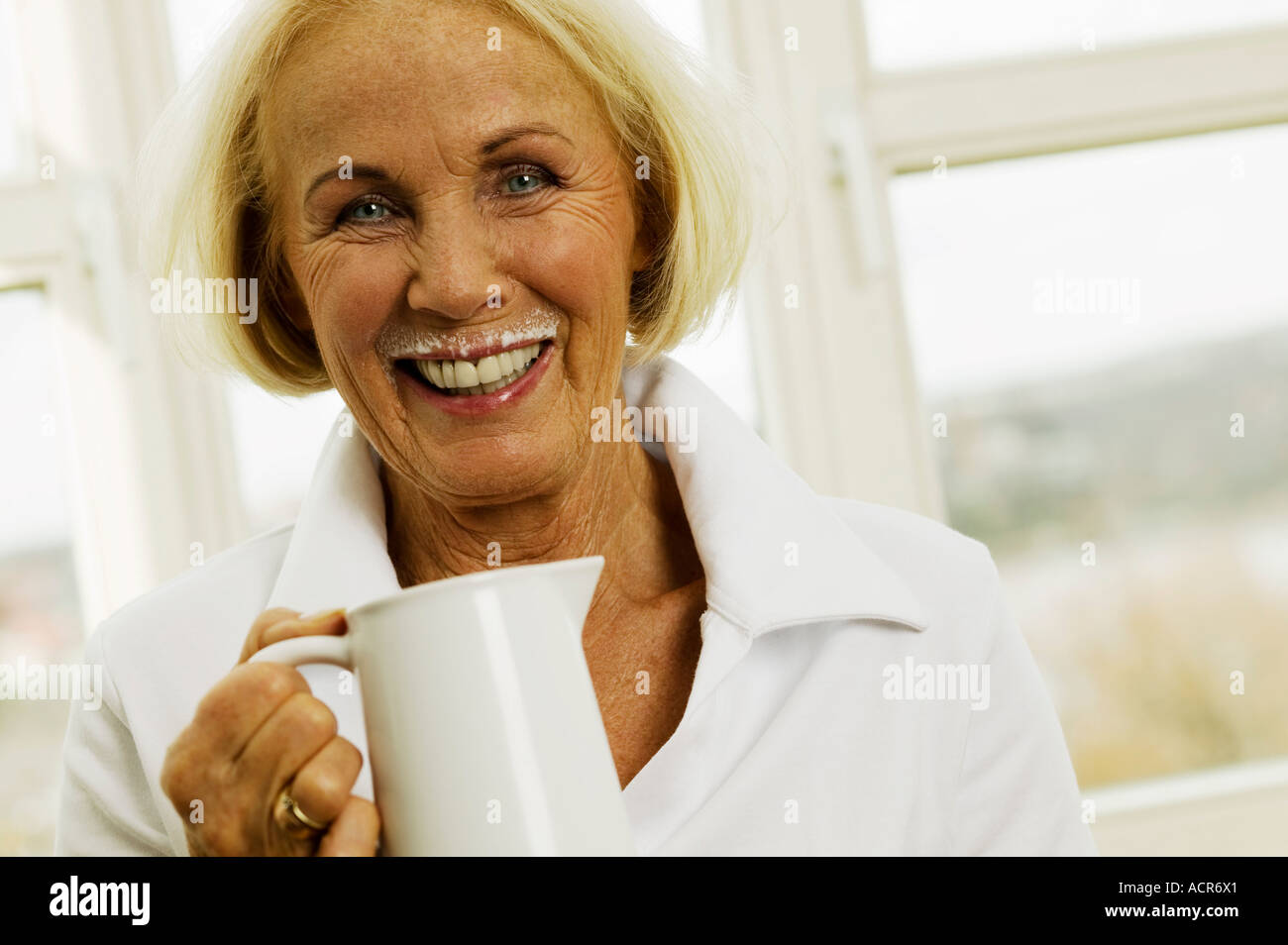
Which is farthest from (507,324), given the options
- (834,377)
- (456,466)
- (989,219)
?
(989,219)

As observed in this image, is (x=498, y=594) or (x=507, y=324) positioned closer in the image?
(x=498, y=594)

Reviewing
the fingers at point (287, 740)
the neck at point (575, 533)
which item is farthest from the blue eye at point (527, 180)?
the fingers at point (287, 740)

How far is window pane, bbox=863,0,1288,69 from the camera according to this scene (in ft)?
6.12

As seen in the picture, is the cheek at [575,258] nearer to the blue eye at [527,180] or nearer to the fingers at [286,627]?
the blue eye at [527,180]

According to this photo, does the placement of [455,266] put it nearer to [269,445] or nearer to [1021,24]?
[269,445]

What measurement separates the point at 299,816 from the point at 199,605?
509 millimetres

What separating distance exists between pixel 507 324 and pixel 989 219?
1080mm

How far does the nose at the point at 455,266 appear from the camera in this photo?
933 mm

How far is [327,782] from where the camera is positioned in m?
0.59

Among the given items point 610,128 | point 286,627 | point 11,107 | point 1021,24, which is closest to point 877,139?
point 1021,24

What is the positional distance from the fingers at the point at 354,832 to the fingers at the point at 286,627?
8 centimetres
